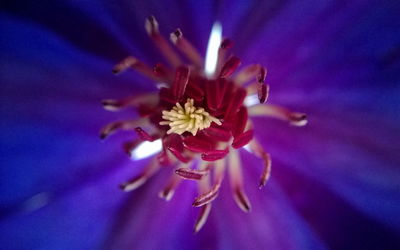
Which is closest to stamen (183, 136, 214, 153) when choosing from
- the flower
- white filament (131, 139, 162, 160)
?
the flower

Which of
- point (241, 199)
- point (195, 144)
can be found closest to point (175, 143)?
point (195, 144)

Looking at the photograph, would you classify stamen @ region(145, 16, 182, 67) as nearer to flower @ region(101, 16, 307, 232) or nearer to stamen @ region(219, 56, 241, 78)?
flower @ region(101, 16, 307, 232)

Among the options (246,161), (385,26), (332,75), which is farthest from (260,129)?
(385,26)

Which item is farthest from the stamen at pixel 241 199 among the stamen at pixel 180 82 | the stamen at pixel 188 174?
the stamen at pixel 180 82

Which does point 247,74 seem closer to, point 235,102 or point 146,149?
point 235,102

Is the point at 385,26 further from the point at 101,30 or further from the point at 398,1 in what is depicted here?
the point at 101,30
